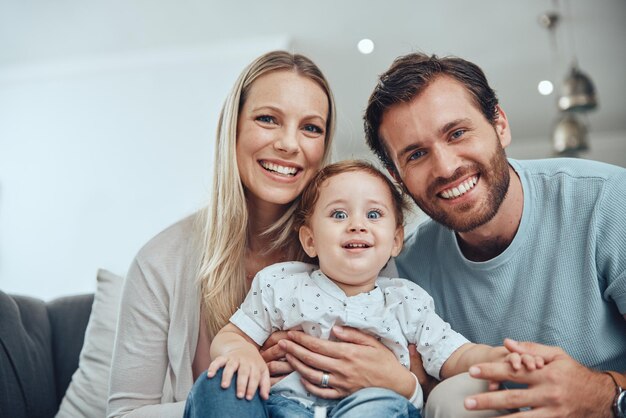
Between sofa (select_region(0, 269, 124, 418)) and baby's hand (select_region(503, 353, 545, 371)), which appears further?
sofa (select_region(0, 269, 124, 418))

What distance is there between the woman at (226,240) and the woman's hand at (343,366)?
0.38m

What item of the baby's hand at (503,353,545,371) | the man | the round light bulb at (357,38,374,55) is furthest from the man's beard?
the round light bulb at (357,38,374,55)

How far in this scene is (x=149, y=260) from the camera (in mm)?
1813

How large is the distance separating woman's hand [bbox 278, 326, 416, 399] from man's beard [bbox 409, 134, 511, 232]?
1.49 feet

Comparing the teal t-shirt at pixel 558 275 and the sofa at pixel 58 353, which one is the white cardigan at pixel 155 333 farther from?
the teal t-shirt at pixel 558 275

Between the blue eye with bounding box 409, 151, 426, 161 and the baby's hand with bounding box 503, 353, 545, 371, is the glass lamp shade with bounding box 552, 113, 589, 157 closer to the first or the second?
the blue eye with bounding box 409, 151, 426, 161

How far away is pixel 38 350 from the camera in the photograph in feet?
6.85

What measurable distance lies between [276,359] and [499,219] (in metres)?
0.75

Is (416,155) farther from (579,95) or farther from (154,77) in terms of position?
(154,77)

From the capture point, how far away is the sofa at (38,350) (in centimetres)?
191

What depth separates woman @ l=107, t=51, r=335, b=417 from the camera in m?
1.75

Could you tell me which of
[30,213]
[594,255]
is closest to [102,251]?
[30,213]

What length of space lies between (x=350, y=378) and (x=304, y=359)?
12 centimetres

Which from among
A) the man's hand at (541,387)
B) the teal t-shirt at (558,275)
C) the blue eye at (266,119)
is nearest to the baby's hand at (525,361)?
the man's hand at (541,387)
